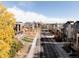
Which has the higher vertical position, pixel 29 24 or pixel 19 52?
pixel 29 24

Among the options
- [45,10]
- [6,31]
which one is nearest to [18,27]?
[6,31]

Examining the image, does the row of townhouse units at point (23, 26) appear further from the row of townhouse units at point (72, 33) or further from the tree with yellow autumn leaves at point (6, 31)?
the row of townhouse units at point (72, 33)

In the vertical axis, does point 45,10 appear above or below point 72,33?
above

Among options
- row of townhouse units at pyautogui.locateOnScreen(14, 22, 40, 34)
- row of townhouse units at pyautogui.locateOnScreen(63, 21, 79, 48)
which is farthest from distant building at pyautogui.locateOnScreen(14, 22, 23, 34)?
row of townhouse units at pyautogui.locateOnScreen(63, 21, 79, 48)

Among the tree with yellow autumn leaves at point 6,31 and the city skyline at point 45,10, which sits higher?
the city skyline at point 45,10

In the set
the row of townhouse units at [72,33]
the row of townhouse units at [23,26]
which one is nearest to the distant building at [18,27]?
the row of townhouse units at [23,26]

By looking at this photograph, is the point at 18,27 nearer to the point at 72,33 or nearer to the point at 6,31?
the point at 6,31

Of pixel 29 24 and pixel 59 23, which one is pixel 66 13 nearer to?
pixel 59 23

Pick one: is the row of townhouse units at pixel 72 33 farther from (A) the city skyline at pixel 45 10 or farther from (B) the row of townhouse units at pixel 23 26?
(B) the row of townhouse units at pixel 23 26

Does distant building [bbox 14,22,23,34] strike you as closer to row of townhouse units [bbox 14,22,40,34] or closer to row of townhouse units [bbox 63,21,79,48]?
row of townhouse units [bbox 14,22,40,34]

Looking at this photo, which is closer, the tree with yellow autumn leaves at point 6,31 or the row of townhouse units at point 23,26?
the tree with yellow autumn leaves at point 6,31

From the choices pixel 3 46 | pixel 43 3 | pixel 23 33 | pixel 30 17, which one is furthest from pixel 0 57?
pixel 43 3
